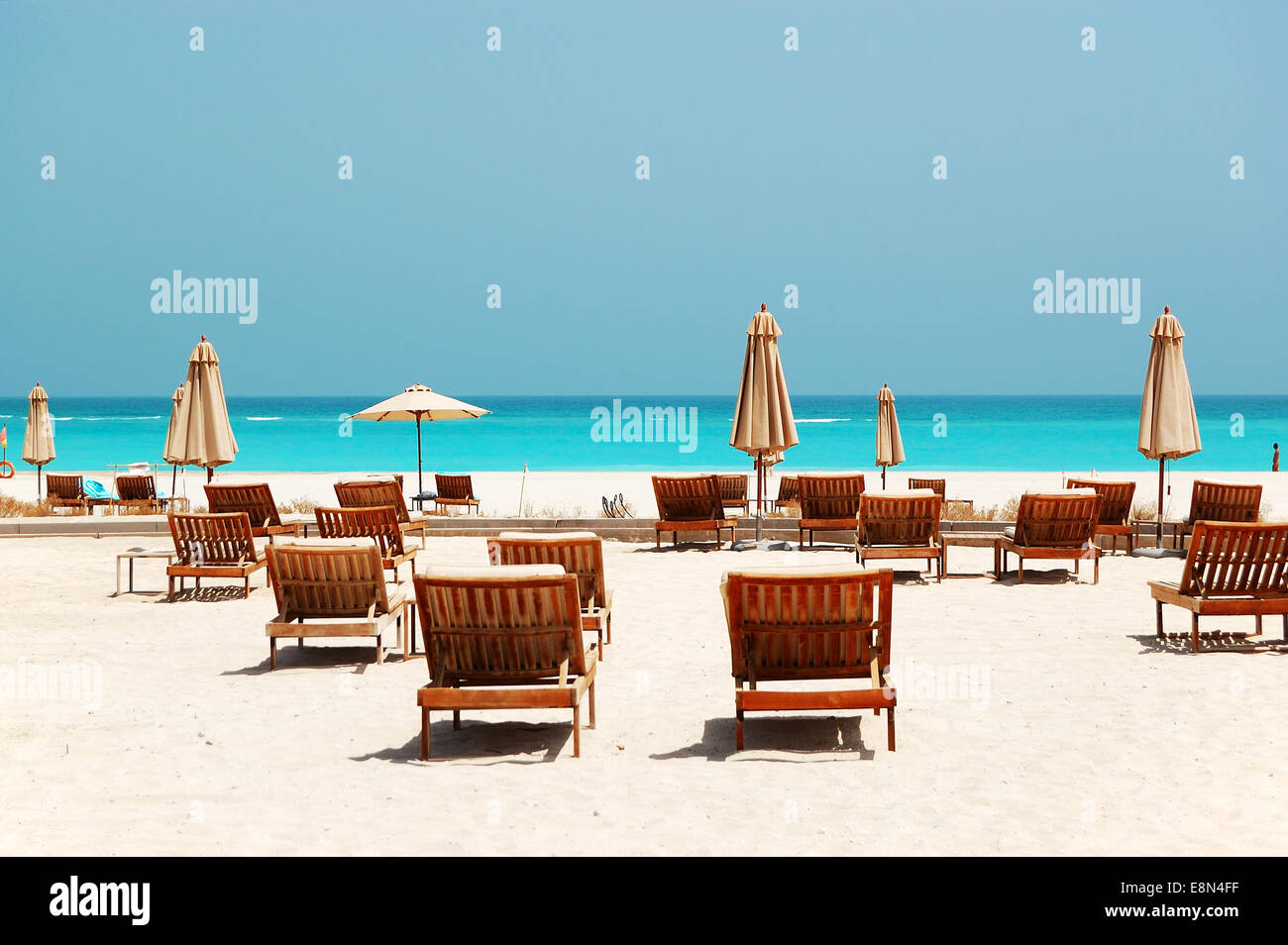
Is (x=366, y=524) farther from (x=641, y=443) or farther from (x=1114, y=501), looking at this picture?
(x=641, y=443)

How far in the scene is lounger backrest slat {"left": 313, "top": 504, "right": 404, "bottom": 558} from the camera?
9.52 meters

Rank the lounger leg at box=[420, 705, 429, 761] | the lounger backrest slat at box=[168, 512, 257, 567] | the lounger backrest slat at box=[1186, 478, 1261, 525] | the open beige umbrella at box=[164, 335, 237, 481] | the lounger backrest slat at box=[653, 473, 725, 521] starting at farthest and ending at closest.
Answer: the lounger backrest slat at box=[653, 473, 725, 521]
the open beige umbrella at box=[164, 335, 237, 481]
the lounger backrest slat at box=[1186, 478, 1261, 525]
the lounger backrest slat at box=[168, 512, 257, 567]
the lounger leg at box=[420, 705, 429, 761]

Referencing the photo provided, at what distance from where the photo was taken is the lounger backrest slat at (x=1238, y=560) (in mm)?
7094

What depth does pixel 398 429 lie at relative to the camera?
77312 mm

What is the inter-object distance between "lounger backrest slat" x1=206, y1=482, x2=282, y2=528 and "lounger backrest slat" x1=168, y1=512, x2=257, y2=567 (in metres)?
1.69

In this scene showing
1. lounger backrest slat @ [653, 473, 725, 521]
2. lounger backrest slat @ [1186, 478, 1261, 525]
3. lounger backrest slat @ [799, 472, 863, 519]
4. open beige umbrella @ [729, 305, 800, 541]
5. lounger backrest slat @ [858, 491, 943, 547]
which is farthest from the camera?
open beige umbrella @ [729, 305, 800, 541]

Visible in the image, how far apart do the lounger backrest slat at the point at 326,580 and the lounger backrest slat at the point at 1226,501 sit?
7.74 meters

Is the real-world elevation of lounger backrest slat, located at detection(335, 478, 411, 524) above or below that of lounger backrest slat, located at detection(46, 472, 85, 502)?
above

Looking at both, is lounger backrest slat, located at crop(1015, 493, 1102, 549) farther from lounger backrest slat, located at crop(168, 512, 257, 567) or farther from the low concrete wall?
lounger backrest slat, located at crop(168, 512, 257, 567)

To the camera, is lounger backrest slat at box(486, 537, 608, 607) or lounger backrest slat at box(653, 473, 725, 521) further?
lounger backrest slat at box(653, 473, 725, 521)

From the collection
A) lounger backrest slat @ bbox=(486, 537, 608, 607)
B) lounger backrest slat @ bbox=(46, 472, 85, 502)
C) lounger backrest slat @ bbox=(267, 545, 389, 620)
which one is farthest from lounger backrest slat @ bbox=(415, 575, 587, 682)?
lounger backrest slat @ bbox=(46, 472, 85, 502)
